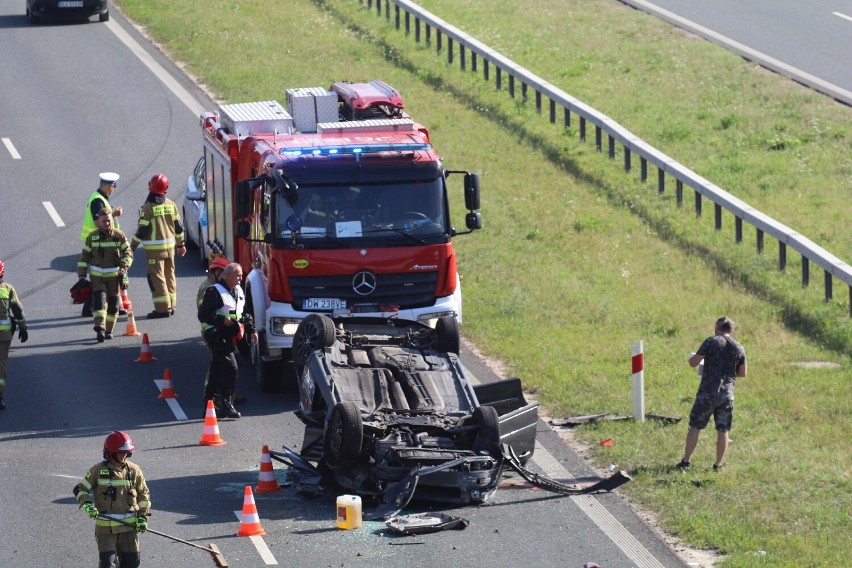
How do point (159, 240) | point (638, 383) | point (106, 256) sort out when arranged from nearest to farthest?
point (638, 383)
point (106, 256)
point (159, 240)

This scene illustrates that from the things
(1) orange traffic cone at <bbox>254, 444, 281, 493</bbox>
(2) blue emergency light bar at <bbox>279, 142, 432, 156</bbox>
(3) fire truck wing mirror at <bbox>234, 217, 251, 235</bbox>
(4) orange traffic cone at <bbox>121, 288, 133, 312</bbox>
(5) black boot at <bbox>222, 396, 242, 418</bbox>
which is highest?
(2) blue emergency light bar at <bbox>279, 142, 432, 156</bbox>

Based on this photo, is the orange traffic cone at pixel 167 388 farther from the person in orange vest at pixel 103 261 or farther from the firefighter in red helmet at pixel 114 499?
the firefighter in red helmet at pixel 114 499

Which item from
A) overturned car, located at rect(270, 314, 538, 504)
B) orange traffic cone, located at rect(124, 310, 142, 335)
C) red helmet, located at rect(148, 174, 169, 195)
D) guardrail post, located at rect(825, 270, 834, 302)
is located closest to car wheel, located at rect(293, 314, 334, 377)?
overturned car, located at rect(270, 314, 538, 504)

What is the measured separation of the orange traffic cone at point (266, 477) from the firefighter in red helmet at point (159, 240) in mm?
6350

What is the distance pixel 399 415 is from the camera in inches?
539

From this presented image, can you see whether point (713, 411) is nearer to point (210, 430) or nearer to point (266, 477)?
point (266, 477)

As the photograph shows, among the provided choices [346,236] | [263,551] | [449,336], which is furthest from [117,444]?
[346,236]

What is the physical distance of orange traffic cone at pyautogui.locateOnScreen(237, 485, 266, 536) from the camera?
41.6 ft

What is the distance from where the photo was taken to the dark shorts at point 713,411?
14125mm

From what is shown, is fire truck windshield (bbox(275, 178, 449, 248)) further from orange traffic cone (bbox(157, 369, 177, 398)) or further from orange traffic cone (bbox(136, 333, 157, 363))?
orange traffic cone (bbox(136, 333, 157, 363))

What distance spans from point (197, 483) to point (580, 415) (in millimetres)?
4135

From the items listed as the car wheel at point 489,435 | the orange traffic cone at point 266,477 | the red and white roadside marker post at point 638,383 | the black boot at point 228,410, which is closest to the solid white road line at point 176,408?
the black boot at point 228,410

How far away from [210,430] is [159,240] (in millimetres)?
5125

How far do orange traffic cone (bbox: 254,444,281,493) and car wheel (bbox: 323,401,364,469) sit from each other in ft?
2.30
